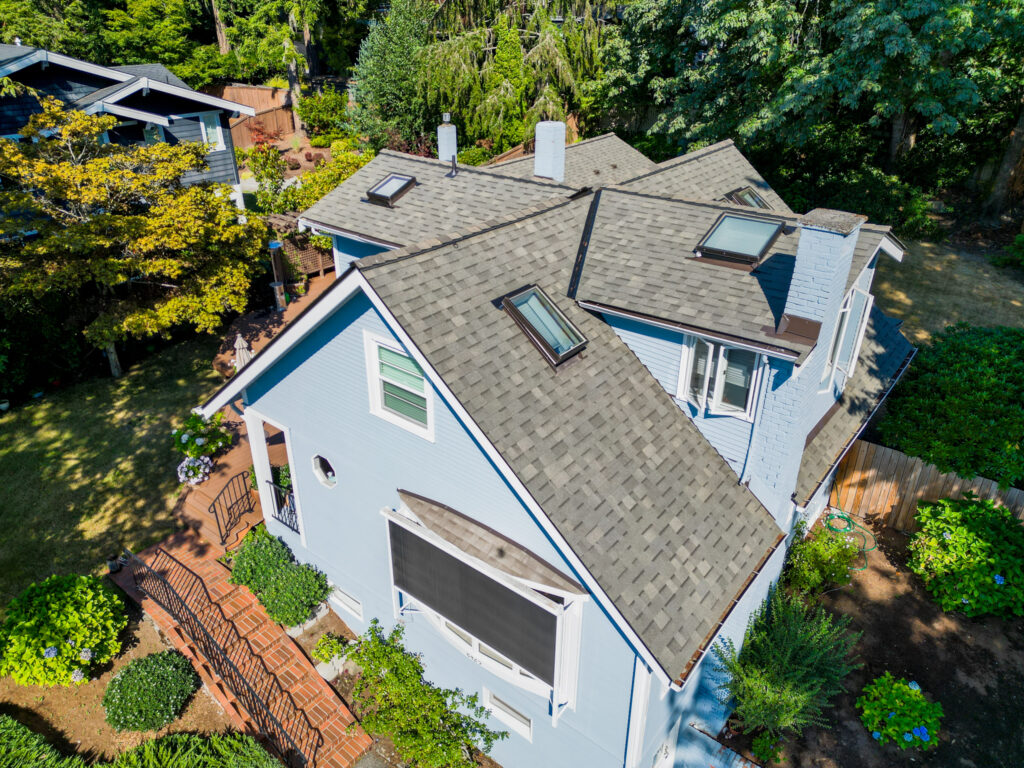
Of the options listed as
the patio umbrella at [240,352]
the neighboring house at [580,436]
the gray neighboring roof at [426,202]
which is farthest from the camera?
the patio umbrella at [240,352]

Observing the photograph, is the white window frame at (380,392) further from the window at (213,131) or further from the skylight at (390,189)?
the window at (213,131)

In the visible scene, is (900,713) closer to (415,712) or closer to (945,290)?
(415,712)

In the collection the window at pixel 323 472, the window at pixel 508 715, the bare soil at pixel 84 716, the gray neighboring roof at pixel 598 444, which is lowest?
the bare soil at pixel 84 716

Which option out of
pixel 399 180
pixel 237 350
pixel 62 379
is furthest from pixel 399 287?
pixel 62 379

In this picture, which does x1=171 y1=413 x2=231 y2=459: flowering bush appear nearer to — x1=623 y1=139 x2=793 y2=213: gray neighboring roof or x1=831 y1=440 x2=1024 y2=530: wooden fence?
x1=623 y1=139 x2=793 y2=213: gray neighboring roof

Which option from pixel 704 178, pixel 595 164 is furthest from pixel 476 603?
pixel 595 164

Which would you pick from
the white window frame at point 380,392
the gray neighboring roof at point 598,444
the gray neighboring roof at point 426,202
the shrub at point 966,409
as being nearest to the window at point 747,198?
the gray neighboring roof at point 426,202

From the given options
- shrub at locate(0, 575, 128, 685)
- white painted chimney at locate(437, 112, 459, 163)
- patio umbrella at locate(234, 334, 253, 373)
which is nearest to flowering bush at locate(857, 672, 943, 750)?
shrub at locate(0, 575, 128, 685)
